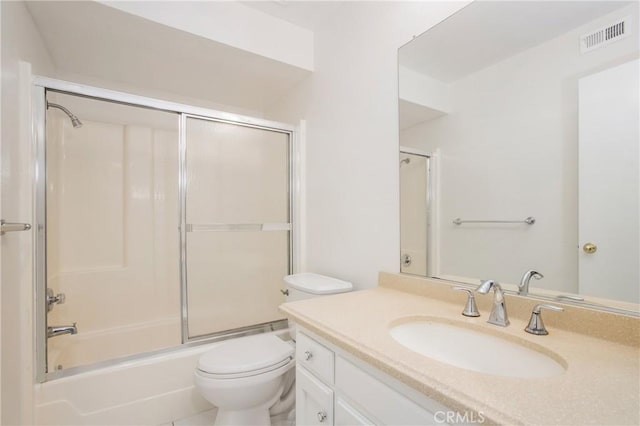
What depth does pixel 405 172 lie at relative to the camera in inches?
55.9

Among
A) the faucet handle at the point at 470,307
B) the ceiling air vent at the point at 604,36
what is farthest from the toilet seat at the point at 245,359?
the ceiling air vent at the point at 604,36

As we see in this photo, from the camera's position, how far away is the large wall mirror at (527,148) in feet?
2.67

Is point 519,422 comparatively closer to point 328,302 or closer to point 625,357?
point 625,357

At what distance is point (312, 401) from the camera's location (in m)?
0.98

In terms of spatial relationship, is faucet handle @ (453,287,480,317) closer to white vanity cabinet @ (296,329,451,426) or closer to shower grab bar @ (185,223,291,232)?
white vanity cabinet @ (296,329,451,426)

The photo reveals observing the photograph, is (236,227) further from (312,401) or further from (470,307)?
(470,307)

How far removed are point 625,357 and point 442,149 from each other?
0.90 meters

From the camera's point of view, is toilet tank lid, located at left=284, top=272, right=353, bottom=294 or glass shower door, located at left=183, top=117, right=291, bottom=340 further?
glass shower door, located at left=183, top=117, right=291, bottom=340

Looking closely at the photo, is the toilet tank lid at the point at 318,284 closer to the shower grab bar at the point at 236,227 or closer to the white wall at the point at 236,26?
the shower grab bar at the point at 236,227

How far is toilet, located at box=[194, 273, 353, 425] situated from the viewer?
1.34 m

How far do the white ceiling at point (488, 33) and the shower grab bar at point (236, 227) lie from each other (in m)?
1.36

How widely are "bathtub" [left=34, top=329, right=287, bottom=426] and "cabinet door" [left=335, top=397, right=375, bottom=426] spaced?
1200 mm

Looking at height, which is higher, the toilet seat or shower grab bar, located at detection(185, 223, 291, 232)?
shower grab bar, located at detection(185, 223, 291, 232)

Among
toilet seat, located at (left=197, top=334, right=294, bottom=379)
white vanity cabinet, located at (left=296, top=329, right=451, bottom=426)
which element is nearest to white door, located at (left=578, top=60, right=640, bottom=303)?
white vanity cabinet, located at (left=296, top=329, right=451, bottom=426)
